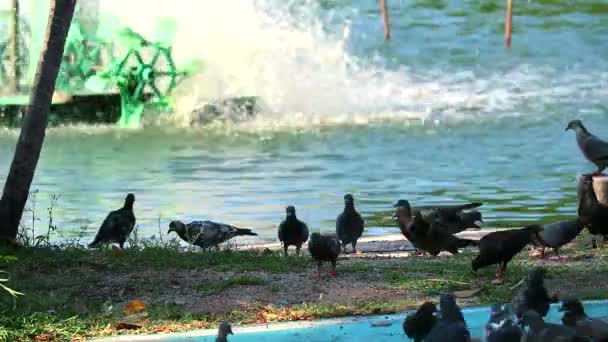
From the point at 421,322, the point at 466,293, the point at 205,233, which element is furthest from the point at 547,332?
the point at 205,233

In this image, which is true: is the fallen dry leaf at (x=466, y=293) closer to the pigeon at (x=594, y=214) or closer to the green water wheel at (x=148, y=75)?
the pigeon at (x=594, y=214)

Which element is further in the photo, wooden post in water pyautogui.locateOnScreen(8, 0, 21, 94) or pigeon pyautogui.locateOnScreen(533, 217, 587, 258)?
wooden post in water pyautogui.locateOnScreen(8, 0, 21, 94)

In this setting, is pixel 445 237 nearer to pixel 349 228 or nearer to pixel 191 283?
pixel 349 228

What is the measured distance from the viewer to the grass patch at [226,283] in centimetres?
941

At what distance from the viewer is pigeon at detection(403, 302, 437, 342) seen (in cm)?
766

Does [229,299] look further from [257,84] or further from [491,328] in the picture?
[257,84]

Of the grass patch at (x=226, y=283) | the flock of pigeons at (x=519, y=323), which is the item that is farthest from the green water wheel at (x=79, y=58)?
the flock of pigeons at (x=519, y=323)

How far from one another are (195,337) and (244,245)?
5.44 m

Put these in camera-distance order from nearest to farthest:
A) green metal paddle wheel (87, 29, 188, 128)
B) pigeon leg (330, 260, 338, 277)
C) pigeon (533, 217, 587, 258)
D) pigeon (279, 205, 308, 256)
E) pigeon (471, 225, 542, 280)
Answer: pigeon (471, 225, 542, 280)
pigeon leg (330, 260, 338, 277)
pigeon (533, 217, 587, 258)
pigeon (279, 205, 308, 256)
green metal paddle wheel (87, 29, 188, 128)

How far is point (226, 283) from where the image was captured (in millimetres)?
9508

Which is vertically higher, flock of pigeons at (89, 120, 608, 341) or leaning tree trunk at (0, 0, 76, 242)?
leaning tree trunk at (0, 0, 76, 242)

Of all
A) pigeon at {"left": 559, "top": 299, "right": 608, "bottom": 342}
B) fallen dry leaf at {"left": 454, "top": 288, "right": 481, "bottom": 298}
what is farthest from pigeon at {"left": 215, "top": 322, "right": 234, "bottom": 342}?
fallen dry leaf at {"left": 454, "top": 288, "right": 481, "bottom": 298}

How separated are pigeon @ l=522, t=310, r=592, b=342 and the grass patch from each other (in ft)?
9.51

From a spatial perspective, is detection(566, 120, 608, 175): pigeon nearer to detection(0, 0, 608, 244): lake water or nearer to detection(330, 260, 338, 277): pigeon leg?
detection(0, 0, 608, 244): lake water
